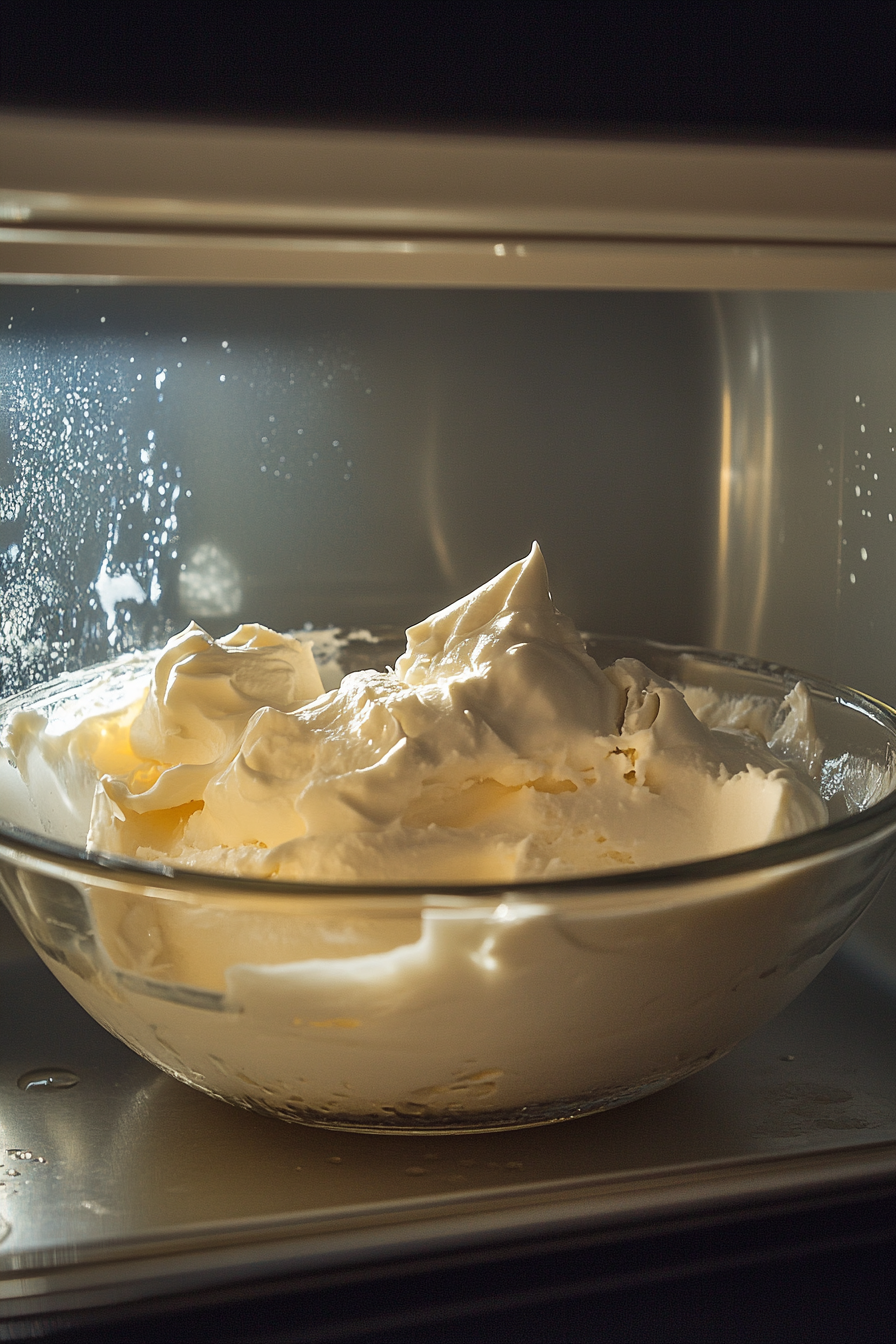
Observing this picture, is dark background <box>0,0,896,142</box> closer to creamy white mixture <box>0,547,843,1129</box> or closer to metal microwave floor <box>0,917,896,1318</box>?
creamy white mixture <box>0,547,843,1129</box>

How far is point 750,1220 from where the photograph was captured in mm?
490

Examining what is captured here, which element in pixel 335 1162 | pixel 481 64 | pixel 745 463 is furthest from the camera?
pixel 745 463

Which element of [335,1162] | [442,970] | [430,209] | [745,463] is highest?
[430,209]

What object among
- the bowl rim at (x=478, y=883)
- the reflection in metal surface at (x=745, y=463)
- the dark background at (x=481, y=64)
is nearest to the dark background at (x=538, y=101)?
the dark background at (x=481, y=64)

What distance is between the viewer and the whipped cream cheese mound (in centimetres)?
58

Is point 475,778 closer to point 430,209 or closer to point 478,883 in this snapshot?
point 478,883

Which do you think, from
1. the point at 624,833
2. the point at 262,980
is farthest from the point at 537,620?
the point at 262,980

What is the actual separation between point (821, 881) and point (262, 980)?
26 cm

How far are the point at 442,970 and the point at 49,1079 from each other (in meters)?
0.29

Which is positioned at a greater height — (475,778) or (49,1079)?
(475,778)

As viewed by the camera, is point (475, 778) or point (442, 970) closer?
point (442, 970)

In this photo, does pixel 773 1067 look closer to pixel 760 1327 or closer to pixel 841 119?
pixel 760 1327

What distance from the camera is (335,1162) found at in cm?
58

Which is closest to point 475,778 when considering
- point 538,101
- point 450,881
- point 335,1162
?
point 450,881
